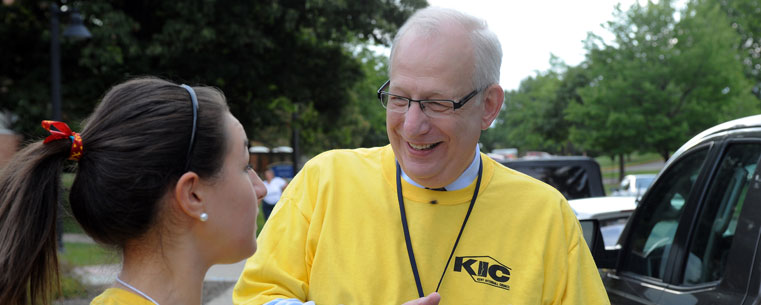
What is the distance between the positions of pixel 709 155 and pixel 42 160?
2.55 metres

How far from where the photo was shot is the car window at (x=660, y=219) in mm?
3191

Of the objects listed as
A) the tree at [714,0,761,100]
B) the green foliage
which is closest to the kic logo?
the green foliage

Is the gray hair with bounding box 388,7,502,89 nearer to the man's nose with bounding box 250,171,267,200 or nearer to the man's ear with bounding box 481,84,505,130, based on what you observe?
the man's ear with bounding box 481,84,505,130

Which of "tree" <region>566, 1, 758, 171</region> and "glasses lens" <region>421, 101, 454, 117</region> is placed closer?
"glasses lens" <region>421, 101, 454, 117</region>

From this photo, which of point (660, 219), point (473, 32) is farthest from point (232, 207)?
point (660, 219)

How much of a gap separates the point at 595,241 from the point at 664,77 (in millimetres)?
24524

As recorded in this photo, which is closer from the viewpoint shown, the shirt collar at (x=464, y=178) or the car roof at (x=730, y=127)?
the shirt collar at (x=464, y=178)

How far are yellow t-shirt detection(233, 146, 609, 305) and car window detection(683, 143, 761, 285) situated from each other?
823mm

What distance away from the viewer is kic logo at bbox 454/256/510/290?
2.26 meters

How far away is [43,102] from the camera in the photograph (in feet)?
48.0

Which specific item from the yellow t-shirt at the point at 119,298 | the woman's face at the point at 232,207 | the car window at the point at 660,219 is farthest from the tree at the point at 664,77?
the yellow t-shirt at the point at 119,298

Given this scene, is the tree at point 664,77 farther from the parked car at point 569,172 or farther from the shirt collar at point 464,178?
the shirt collar at point 464,178

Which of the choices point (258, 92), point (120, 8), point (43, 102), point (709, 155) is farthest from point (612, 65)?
point (709, 155)

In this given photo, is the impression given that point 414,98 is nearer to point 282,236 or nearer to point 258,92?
point 282,236
